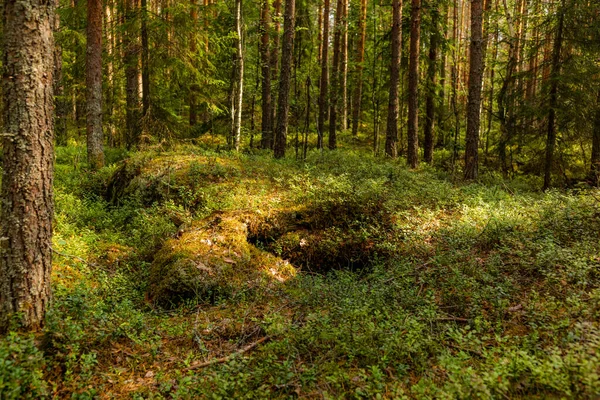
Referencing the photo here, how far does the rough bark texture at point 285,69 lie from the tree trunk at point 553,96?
918 centimetres

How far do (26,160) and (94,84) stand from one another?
9.56m

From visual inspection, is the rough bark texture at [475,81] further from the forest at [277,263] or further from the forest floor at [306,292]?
the forest floor at [306,292]

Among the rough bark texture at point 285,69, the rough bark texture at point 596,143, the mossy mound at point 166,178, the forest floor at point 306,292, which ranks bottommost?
the forest floor at point 306,292

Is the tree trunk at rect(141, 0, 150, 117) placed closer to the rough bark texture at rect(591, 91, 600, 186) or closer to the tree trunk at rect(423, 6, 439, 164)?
the tree trunk at rect(423, 6, 439, 164)

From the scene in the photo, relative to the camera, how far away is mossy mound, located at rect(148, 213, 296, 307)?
6059 millimetres

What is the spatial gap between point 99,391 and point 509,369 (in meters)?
4.11

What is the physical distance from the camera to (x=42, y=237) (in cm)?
435

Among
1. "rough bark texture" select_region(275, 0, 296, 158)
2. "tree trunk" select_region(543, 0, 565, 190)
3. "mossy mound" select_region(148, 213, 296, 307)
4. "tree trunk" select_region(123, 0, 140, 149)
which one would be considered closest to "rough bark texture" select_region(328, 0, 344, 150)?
"rough bark texture" select_region(275, 0, 296, 158)

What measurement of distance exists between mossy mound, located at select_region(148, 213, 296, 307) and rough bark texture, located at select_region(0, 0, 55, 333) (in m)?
1.93

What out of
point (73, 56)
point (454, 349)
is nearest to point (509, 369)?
point (454, 349)

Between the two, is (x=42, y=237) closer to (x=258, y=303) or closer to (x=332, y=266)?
(x=258, y=303)

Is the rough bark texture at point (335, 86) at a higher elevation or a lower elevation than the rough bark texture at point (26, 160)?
higher

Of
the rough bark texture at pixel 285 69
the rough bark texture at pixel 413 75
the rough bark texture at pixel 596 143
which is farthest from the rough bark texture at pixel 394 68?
the rough bark texture at pixel 596 143

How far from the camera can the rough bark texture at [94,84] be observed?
11898 mm
